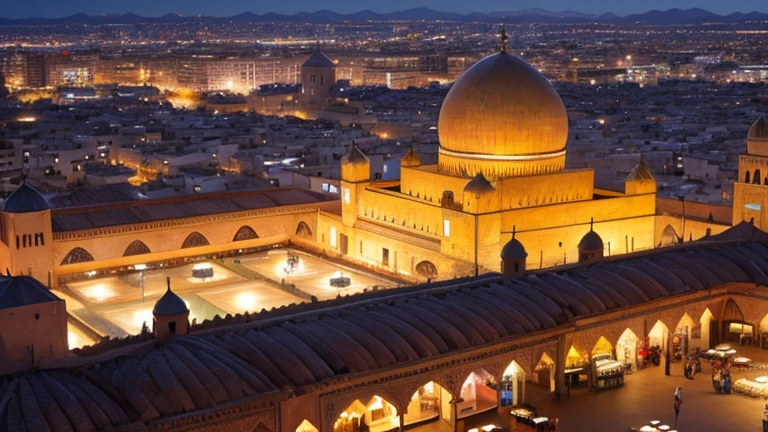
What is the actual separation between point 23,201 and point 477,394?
13.5m

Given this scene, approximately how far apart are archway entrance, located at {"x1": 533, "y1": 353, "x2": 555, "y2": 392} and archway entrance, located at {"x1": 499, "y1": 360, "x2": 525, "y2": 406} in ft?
1.32

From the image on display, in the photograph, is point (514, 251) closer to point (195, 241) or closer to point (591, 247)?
point (591, 247)

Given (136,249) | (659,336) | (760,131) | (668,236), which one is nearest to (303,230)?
(136,249)

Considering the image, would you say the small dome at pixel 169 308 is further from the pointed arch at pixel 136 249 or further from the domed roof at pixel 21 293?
the pointed arch at pixel 136 249

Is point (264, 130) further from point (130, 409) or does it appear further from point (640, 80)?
point (640, 80)

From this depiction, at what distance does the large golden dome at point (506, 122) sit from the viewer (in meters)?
27.8

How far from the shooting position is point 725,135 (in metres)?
62.2

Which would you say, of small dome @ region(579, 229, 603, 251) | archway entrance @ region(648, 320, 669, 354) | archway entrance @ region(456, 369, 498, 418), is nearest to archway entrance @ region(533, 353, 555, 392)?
archway entrance @ region(456, 369, 498, 418)

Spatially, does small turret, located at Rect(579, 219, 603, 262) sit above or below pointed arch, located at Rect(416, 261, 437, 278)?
above

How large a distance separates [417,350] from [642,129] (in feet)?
185

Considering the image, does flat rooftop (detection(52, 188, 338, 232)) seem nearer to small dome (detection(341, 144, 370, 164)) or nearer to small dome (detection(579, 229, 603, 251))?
small dome (detection(341, 144, 370, 164))

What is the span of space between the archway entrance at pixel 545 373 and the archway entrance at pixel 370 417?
9.77 ft

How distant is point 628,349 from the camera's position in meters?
20.9

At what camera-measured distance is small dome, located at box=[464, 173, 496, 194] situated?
2614 cm
